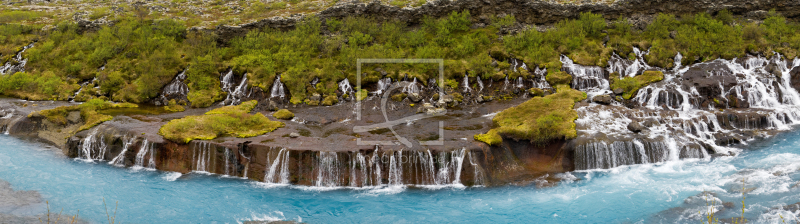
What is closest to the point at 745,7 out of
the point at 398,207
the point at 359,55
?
the point at 359,55

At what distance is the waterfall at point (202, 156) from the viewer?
23.9 meters

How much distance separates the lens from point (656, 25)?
39.6 m

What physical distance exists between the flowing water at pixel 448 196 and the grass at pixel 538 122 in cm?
232

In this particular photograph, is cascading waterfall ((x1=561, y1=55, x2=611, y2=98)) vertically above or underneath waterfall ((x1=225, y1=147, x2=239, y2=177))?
above

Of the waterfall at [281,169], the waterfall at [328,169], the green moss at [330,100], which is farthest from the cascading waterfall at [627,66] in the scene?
the waterfall at [281,169]

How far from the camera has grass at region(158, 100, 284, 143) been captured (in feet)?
80.6

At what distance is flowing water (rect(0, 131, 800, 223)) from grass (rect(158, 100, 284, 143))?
2.19m

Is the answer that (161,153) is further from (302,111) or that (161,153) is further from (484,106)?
(484,106)

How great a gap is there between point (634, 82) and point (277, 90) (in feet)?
86.6

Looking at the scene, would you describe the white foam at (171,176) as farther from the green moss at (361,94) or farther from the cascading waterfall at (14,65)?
the cascading waterfall at (14,65)

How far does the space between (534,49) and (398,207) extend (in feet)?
75.6

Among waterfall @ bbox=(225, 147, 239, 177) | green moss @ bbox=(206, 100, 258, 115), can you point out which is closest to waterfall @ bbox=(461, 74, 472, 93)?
green moss @ bbox=(206, 100, 258, 115)

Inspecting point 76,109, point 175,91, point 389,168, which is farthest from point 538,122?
point 76,109

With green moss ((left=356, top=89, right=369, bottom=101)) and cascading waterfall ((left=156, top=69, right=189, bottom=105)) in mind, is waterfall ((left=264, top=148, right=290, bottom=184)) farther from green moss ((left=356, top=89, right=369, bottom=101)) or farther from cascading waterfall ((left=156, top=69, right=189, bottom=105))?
cascading waterfall ((left=156, top=69, right=189, bottom=105))
